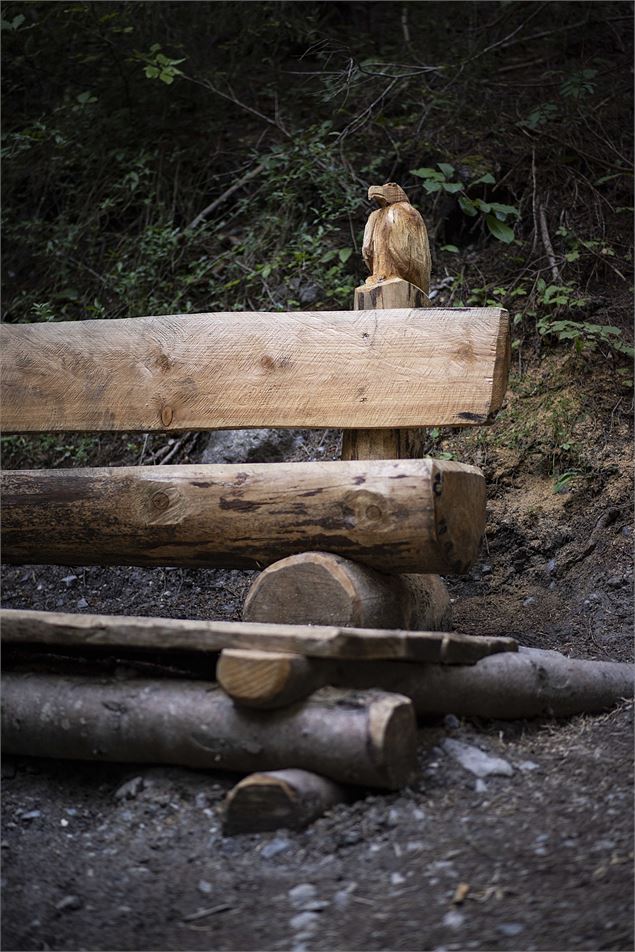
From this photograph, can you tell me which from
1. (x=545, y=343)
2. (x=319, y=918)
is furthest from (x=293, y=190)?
(x=319, y=918)

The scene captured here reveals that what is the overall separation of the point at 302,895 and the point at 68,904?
59 centimetres

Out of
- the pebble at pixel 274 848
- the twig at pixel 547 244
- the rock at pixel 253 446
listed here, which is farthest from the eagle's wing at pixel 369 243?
the pebble at pixel 274 848

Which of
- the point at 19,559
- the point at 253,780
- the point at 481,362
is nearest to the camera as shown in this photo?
the point at 253,780

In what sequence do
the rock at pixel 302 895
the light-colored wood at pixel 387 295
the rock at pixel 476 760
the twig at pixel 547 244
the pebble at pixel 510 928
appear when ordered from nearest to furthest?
the pebble at pixel 510 928
the rock at pixel 302 895
the rock at pixel 476 760
the light-colored wood at pixel 387 295
the twig at pixel 547 244

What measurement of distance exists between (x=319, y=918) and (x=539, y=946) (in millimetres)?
483

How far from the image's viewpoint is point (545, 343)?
5.45 m

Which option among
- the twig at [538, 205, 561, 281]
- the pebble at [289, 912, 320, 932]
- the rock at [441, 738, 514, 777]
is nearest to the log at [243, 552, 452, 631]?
the rock at [441, 738, 514, 777]

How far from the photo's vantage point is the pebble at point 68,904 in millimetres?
2378

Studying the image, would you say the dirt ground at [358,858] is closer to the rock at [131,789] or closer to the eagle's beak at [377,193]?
the rock at [131,789]

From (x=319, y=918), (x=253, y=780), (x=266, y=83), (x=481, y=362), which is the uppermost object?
(x=266, y=83)

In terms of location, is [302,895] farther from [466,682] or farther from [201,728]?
[466,682]

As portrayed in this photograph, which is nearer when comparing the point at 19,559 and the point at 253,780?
the point at 253,780

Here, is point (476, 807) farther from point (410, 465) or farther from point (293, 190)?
point (293, 190)

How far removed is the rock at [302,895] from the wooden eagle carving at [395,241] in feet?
8.12
